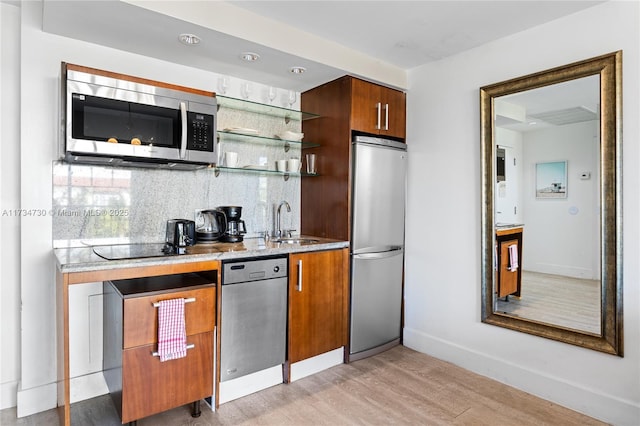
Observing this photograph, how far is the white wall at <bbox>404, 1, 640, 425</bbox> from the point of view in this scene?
2061mm

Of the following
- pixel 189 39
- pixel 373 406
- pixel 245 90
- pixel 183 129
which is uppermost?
pixel 189 39

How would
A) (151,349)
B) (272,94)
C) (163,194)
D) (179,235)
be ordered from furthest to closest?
(272,94), (163,194), (179,235), (151,349)

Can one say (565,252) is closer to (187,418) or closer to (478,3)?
(478,3)

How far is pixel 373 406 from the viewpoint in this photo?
7.40ft

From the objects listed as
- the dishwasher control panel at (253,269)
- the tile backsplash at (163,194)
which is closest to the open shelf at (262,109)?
the tile backsplash at (163,194)

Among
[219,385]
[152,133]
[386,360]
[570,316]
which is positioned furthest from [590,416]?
[152,133]

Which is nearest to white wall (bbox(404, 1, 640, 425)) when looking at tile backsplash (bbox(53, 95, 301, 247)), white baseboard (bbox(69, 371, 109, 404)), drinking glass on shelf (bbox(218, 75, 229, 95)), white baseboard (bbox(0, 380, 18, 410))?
tile backsplash (bbox(53, 95, 301, 247))

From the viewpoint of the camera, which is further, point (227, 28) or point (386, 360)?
point (386, 360)

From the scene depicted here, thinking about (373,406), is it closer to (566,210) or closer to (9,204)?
(566,210)

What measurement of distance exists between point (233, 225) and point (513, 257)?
201 centimetres

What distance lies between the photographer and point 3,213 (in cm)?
216

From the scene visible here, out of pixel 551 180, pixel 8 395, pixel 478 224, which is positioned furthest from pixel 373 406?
pixel 8 395

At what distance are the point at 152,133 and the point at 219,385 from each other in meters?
1.55

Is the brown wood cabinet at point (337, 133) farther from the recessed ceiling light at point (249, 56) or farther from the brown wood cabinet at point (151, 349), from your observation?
the brown wood cabinet at point (151, 349)
